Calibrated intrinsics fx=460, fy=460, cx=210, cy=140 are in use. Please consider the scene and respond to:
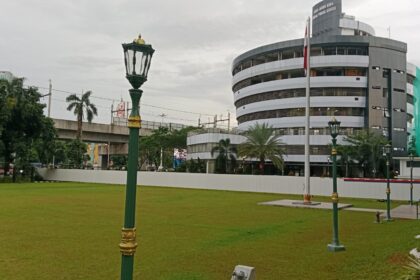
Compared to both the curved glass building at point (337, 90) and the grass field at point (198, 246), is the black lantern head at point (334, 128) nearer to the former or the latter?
the grass field at point (198, 246)

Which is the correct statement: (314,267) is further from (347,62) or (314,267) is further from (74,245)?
(347,62)

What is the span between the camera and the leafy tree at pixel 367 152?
60019 mm

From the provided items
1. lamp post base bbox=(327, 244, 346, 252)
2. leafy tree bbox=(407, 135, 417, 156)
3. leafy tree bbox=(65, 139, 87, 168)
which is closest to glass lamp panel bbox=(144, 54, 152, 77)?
lamp post base bbox=(327, 244, 346, 252)

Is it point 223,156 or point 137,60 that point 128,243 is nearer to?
point 137,60

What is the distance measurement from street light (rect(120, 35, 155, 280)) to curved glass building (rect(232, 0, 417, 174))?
6934 centimetres

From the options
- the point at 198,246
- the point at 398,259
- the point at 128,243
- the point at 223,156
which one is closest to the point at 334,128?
the point at 398,259

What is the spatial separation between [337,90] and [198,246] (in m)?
65.0

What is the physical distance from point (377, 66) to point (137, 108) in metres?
74.0

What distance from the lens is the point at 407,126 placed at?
263ft

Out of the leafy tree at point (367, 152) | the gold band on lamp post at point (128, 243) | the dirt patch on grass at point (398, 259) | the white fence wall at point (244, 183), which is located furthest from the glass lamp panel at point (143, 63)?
the leafy tree at point (367, 152)

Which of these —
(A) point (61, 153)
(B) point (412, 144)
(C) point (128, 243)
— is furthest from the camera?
(A) point (61, 153)

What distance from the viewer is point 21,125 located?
2372 inches

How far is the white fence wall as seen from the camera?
1508 inches

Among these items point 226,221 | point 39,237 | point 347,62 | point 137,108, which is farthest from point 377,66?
point 137,108
